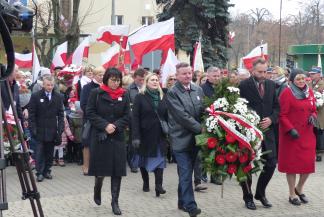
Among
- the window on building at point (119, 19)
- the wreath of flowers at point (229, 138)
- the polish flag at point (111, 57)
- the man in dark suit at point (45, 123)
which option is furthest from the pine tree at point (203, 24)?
the window on building at point (119, 19)

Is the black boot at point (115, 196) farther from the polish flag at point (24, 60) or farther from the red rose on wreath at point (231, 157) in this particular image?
the polish flag at point (24, 60)

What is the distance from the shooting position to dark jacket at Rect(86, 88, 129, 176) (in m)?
8.05

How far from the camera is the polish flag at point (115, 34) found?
14734 mm

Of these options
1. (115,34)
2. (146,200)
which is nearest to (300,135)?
(146,200)

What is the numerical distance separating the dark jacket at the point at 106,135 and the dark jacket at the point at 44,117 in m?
2.53

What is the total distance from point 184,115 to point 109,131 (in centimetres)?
105

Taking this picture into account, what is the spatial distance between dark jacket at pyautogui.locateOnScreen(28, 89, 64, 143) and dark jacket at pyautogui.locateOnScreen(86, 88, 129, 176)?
8.32 feet

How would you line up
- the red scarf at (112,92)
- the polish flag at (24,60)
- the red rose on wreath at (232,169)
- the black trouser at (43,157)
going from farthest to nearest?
1. the polish flag at (24,60)
2. the black trouser at (43,157)
3. the red scarf at (112,92)
4. the red rose on wreath at (232,169)

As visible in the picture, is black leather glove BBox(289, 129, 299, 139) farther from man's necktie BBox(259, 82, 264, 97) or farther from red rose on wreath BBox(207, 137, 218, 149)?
red rose on wreath BBox(207, 137, 218, 149)

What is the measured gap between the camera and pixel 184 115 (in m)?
7.57

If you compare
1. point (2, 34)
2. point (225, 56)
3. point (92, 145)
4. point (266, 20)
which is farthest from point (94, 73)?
point (266, 20)

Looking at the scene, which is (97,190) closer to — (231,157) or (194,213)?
(194,213)

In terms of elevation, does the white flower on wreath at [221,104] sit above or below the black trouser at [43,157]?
above

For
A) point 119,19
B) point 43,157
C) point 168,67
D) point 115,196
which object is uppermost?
point 119,19
